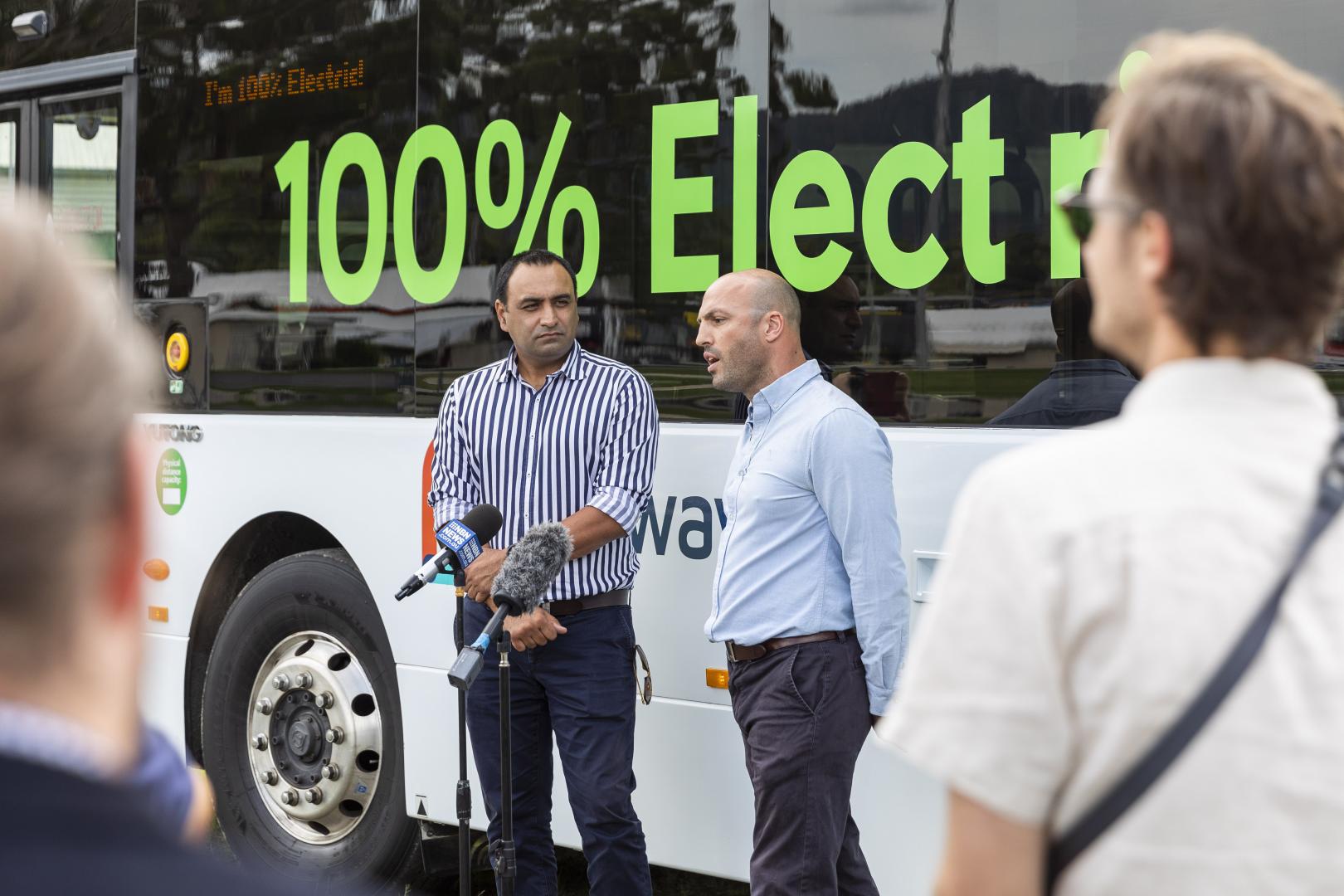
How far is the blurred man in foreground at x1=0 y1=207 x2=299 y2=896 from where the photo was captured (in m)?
0.88

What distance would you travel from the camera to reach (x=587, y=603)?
193 inches

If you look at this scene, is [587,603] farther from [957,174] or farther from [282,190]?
[282,190]

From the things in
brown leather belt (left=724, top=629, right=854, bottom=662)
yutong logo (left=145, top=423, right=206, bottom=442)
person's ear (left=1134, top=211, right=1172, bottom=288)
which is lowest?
brown leather belt (left=724, top=629, right=854, bottom=662)

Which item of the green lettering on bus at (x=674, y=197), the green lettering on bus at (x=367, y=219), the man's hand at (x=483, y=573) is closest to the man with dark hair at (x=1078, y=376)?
the green lettering on bus at (x=674, y=197)

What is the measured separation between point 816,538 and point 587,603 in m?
0.99

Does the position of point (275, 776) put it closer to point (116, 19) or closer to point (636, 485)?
point (636, 485)

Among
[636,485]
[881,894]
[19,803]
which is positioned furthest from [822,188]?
[19,803]

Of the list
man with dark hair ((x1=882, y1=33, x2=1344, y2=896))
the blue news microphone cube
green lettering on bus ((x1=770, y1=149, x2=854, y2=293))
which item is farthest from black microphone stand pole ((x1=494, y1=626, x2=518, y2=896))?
man with dark hair ((x1=882, y1=33, x2=1344, y2=896))

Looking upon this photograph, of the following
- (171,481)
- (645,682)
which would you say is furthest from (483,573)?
(171,481)

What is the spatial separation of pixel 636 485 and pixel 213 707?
229 cm

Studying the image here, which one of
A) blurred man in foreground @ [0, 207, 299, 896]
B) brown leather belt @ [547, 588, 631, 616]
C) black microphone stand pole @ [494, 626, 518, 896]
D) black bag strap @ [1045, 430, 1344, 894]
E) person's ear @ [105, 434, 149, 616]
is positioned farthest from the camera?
brown leather belt @ [547, 588, 631, 616]

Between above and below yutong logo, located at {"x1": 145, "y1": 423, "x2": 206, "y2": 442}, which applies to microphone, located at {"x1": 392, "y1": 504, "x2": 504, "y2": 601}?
below

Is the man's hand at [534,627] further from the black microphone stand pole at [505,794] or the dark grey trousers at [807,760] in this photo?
the dark grey trousers at [807,760]

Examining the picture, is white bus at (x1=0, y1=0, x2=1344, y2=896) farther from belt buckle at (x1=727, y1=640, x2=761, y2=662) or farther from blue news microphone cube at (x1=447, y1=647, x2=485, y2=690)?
blue news microphone cube at (x1=447, y1=647, x2=485, y2=690)
